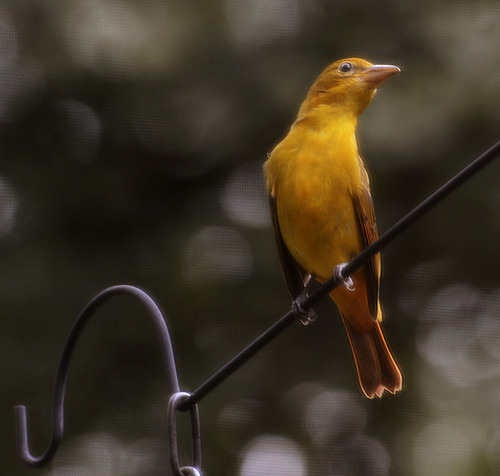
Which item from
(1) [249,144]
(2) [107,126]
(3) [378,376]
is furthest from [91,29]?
(3) [378,376]

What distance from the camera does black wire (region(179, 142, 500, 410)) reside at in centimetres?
160

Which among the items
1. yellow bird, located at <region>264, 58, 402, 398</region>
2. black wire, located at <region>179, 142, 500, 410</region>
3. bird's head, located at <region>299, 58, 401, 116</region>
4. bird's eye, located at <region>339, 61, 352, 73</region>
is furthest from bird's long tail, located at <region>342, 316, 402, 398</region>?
black wire, located at <region>179, 142, 500, 410</region>

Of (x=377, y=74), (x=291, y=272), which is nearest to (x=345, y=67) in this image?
(x=377, y=74)

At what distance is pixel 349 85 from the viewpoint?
3916mm

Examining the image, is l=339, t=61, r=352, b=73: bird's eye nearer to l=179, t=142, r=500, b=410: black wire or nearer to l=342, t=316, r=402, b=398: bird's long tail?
l=342, t=316, r=402, b=398: bird's long tail

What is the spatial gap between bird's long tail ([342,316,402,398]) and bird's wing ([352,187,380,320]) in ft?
0.44

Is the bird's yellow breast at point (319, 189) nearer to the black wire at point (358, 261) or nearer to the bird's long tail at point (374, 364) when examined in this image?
the bird's long tail at point (374, 364)

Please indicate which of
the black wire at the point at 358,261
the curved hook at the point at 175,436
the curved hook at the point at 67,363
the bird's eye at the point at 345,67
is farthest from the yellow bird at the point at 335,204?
the curved hook at the point at 175,436

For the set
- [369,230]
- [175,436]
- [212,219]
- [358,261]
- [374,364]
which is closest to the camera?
[358,261]

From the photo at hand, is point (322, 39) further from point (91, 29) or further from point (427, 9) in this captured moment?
point (91, 29)

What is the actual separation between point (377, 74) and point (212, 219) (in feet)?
10.3

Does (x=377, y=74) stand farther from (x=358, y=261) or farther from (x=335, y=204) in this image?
(x=358, y=261)

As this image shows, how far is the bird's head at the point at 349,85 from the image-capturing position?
12.6 feet

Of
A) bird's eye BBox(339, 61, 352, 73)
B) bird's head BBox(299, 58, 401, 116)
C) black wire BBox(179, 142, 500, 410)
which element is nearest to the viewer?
black wire BBox(179, 142, 500, 410)
